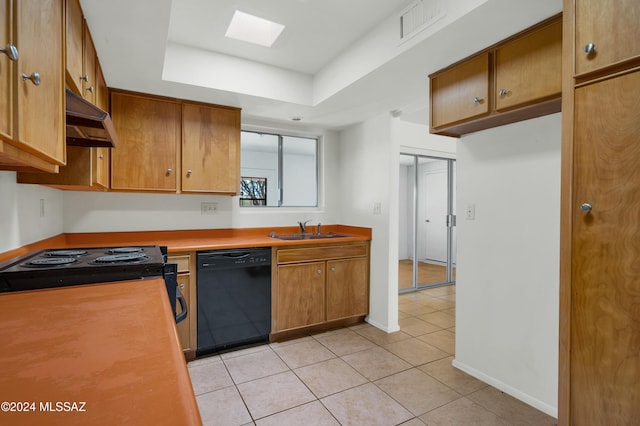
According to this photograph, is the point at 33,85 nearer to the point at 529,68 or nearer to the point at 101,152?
the point at 101,152

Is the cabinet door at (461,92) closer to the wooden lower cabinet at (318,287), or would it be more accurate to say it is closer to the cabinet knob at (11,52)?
the wooden lower cabinet at (318,287)

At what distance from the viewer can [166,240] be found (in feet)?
9.80

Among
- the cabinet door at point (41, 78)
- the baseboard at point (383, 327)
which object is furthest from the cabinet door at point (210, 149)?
the baseboard at point (383, 327)

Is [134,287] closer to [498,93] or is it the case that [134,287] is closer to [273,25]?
[273,25]

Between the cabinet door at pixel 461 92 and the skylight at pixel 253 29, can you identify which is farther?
the skylight at pixel 253 29

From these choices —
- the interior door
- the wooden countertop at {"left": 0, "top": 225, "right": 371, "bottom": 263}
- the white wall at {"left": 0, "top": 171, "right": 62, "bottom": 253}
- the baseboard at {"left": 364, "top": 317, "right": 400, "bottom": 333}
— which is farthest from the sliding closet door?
the white wall at {"left": 0, "top": 171, "right": 62, "bottom": 253}

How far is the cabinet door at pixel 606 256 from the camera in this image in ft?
3.81

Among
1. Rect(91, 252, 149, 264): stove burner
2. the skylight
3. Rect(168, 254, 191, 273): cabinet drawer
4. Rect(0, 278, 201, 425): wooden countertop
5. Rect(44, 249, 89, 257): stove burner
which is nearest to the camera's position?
Rect(0, 278, 201, 425): wooden countertop

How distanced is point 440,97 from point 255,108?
1.68 metres

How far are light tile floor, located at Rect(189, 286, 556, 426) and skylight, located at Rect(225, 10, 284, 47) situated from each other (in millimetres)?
2450

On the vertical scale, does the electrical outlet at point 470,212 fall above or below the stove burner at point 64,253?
above

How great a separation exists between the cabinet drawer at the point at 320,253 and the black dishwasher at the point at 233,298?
171 mm

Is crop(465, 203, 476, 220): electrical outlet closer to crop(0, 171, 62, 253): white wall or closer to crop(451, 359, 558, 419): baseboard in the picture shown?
crop(451, 359, 558, 419): baseboard

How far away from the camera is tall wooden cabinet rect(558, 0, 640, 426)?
1161 millimetres
